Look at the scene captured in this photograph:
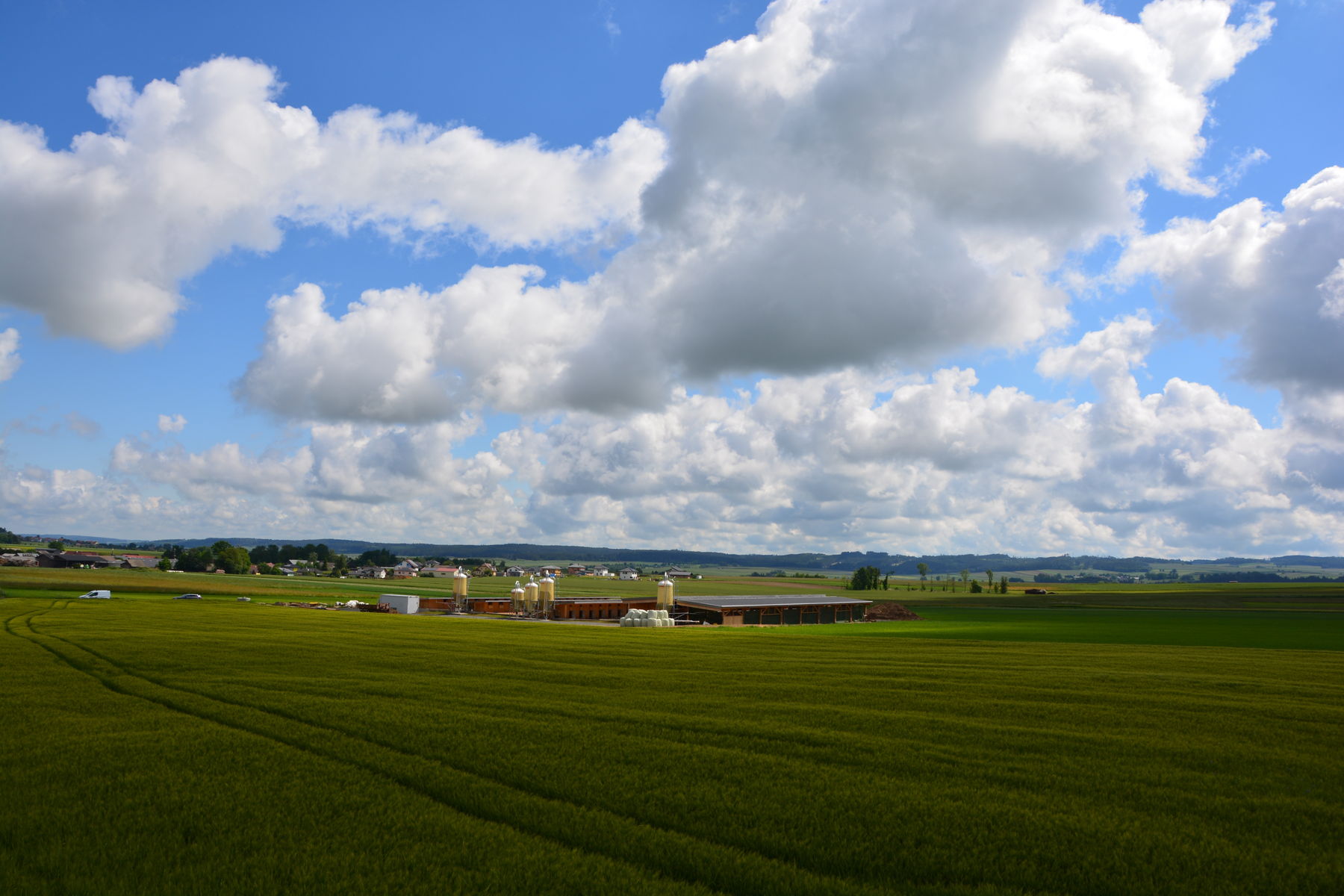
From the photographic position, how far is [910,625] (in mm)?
75250

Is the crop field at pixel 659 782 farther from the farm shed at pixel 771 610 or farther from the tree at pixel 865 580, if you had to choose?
the tree at pixel 865 580

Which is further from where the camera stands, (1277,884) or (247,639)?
(247,639)

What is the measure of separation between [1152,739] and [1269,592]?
525 ft

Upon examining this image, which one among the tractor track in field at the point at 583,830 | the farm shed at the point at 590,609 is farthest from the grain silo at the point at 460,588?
the tractor track in field at the point at 583,830

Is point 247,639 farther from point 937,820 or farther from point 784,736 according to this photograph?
point 937,820

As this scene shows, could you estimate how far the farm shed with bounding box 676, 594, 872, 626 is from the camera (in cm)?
8819

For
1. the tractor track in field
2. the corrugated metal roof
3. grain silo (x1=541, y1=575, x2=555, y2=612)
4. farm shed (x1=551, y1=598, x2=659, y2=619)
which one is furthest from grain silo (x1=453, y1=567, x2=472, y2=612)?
the tractor track in field

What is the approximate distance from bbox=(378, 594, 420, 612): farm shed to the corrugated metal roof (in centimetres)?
3355

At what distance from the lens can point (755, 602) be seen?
9500 cm

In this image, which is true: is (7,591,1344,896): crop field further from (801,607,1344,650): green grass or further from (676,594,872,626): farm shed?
(676,594,872,626): farm shed

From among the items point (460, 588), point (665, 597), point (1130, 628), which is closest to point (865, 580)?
point (665, 597)

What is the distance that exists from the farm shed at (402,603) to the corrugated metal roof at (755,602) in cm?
3355

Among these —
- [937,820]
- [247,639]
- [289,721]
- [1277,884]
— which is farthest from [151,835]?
[247,639]

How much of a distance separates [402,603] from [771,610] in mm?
46416
